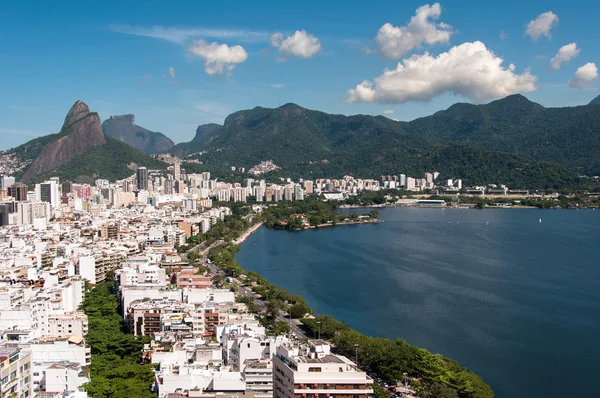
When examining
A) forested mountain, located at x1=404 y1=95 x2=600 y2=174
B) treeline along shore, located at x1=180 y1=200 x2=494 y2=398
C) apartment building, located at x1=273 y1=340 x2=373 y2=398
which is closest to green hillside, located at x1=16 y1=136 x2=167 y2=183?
treeline along shore, located at x1=180 y1=200 x2=494 y2=398

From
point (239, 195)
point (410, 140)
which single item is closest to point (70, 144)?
point (239, 195)

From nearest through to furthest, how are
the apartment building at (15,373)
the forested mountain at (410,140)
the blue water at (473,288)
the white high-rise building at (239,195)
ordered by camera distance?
the apartment building at (15,373)
the blue water at (473,288)
the white high-rise building at (239,195)
the forested mountain at (410,140)

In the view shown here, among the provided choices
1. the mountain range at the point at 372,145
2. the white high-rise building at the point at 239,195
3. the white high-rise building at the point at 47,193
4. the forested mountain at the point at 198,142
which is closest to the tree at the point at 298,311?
the white high-rise building at the point at 47,193

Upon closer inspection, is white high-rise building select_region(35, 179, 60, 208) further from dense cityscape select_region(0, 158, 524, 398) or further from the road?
the road

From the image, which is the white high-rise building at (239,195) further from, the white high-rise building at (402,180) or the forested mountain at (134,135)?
the forested mountain at (134,135)

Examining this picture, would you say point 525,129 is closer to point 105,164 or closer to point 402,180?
point 402,180

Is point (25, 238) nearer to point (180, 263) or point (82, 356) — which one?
point (180, 263)
